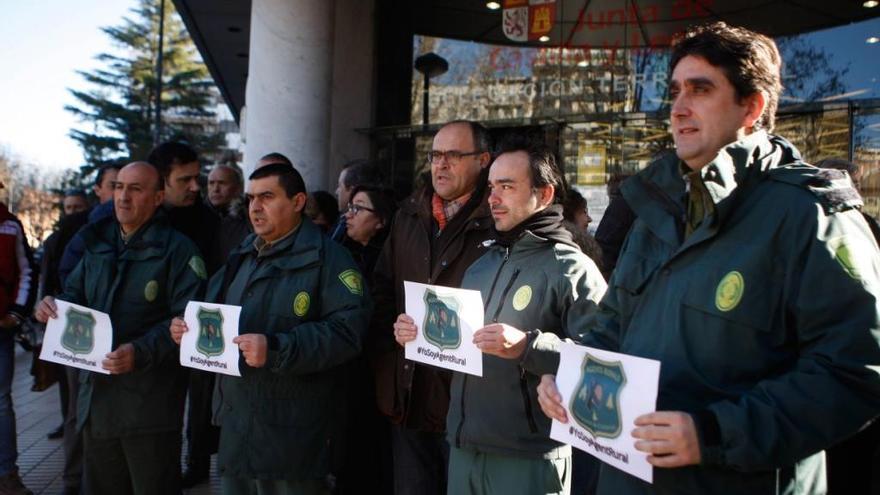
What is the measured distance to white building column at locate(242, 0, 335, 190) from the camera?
27.2 feet

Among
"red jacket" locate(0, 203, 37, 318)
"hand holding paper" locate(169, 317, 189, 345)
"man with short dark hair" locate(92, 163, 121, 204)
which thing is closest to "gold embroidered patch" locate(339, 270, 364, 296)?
"hand holding paper" locate(169, 317, 189, 345)

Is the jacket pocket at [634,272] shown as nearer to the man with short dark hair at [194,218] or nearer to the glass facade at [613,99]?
the man with short dark hair at [194,218]

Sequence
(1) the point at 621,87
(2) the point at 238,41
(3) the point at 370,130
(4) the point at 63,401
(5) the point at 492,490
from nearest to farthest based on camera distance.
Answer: (5) the point at 492,490 → (4) the point at 63,401 → (1) the point at 621,87 → (3) the point at 370,130 → (2) the point at 238,41

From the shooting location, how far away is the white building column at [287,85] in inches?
326

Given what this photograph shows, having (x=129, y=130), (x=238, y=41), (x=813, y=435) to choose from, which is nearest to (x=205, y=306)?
(x=813, y=435)

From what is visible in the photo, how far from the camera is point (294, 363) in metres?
3.53

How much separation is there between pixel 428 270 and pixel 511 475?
4.30 ft

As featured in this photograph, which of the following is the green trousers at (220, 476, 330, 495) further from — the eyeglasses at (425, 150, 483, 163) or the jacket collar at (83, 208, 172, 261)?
the eyeglasses at (425, 150, 483, 163)

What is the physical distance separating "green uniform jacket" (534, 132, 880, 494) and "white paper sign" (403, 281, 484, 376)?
2.97 feet

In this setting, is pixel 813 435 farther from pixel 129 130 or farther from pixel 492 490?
pixel 129 130

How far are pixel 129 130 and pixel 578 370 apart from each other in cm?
4436

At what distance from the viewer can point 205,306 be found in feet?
12.0

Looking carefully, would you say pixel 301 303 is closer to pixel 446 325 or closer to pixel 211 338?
pixel 211 338

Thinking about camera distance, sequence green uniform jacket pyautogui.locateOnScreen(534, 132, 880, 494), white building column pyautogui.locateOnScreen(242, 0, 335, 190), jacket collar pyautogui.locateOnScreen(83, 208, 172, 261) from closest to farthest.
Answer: green uniform jacket pyautogui.locateOnScreen(534, 132, 880, 494) → jacket collar pyautogui.locateOnScreen(83, 208, 172, 261) → white building column pyautogui.locateOnScreen(242, 0, 335, 190)
